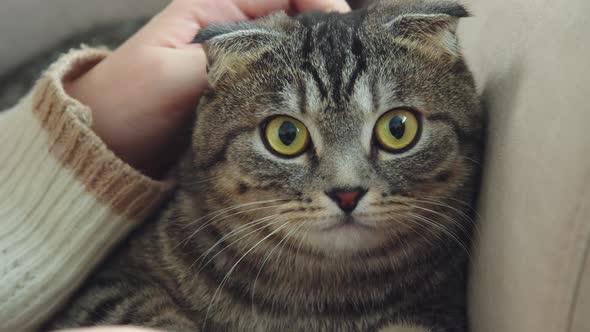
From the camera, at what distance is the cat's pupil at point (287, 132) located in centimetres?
73

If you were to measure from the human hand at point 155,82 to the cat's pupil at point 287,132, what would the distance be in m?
0.24

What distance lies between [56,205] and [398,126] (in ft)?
1.71

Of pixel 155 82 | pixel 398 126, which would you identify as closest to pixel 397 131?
pixel 398 126

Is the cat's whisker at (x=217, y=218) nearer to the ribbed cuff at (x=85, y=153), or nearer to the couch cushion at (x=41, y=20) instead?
the ribbed cuff at (x=85, y=153)

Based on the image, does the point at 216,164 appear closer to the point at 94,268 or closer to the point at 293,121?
the point at 293,121

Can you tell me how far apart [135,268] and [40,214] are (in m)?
0.17

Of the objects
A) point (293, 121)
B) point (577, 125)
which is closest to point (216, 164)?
point (293, 121)

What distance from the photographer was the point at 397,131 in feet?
2.35

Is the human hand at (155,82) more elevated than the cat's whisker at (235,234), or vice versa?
the human hand at (155,82)

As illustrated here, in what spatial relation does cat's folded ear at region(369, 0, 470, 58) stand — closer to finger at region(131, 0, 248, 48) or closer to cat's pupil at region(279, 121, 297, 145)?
cat's pupil at region(279, 121, 297, 145)

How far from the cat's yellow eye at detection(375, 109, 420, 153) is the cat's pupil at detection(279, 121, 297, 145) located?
105mm

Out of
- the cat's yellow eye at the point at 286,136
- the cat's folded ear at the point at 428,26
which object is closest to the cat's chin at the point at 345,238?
the cat's yellow eye at the point at 286,136

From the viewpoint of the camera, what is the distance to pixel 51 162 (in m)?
0.88

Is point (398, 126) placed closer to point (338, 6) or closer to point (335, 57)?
point (335, 57)
